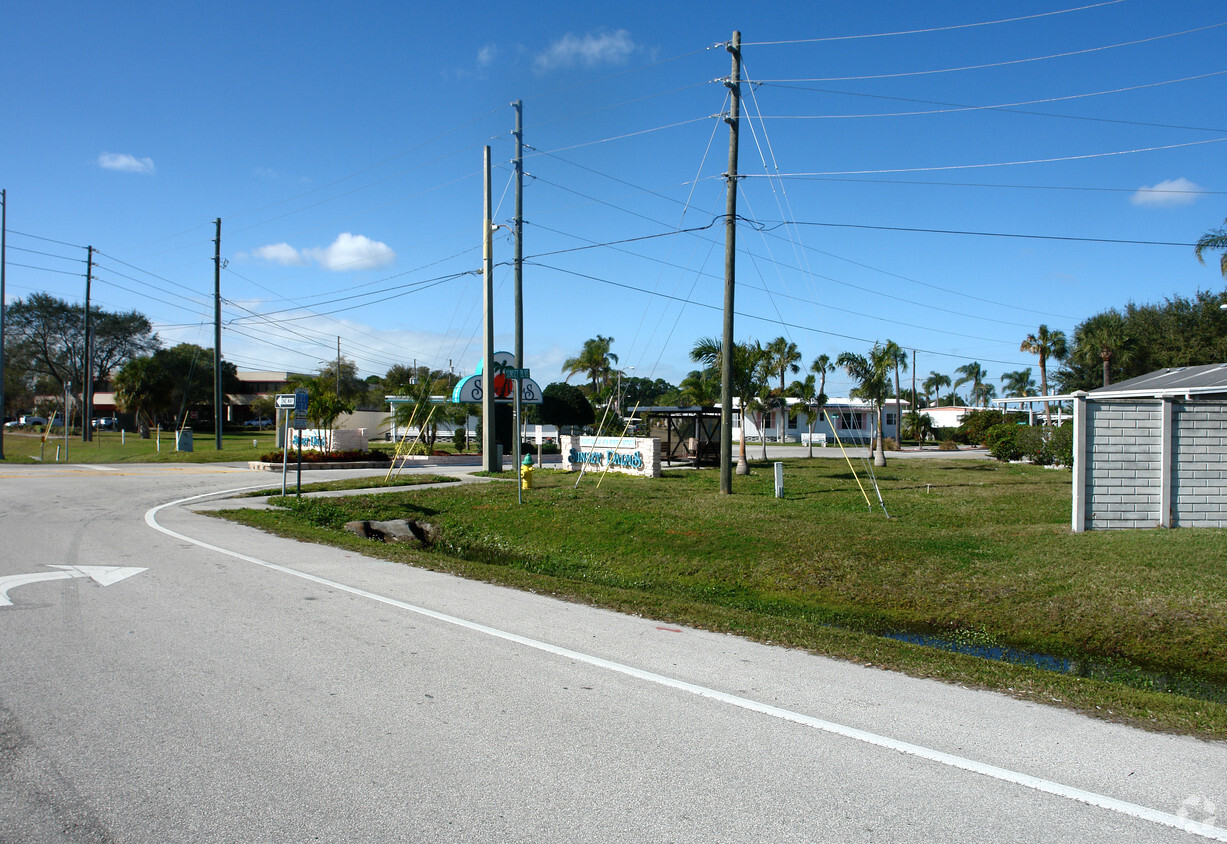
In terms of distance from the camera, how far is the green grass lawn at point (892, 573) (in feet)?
24.1

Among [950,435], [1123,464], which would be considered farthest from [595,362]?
[1123,464]

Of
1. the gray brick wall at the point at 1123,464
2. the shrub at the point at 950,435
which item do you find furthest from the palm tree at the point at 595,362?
the gray brick wall at the point at 1123,464

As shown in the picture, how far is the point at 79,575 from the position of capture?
32.7 ft

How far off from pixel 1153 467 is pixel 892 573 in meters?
5.61

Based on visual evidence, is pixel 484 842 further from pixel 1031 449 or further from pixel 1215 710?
pixel 1031 449

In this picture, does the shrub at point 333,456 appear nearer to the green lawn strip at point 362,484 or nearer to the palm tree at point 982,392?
the green lawn strip at point 362,484

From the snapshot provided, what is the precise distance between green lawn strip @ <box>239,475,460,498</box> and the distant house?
1880 cm

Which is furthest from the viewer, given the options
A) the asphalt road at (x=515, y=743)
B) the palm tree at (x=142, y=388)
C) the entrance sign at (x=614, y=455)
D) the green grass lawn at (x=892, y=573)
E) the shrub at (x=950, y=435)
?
the shrub at (x=950, y=435)

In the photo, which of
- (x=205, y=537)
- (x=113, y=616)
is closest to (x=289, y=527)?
(x=205, y=537)

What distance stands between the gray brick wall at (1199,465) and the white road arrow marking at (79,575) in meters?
16.0

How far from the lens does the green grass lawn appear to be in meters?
7.36

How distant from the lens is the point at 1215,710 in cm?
571

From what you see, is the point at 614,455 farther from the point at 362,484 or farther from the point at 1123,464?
the point at 1123,464

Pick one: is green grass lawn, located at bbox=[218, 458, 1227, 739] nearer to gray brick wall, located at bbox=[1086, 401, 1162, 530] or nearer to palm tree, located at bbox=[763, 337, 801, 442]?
gray brick wall, located at bbox=[1086, 401, 1162, 530]
